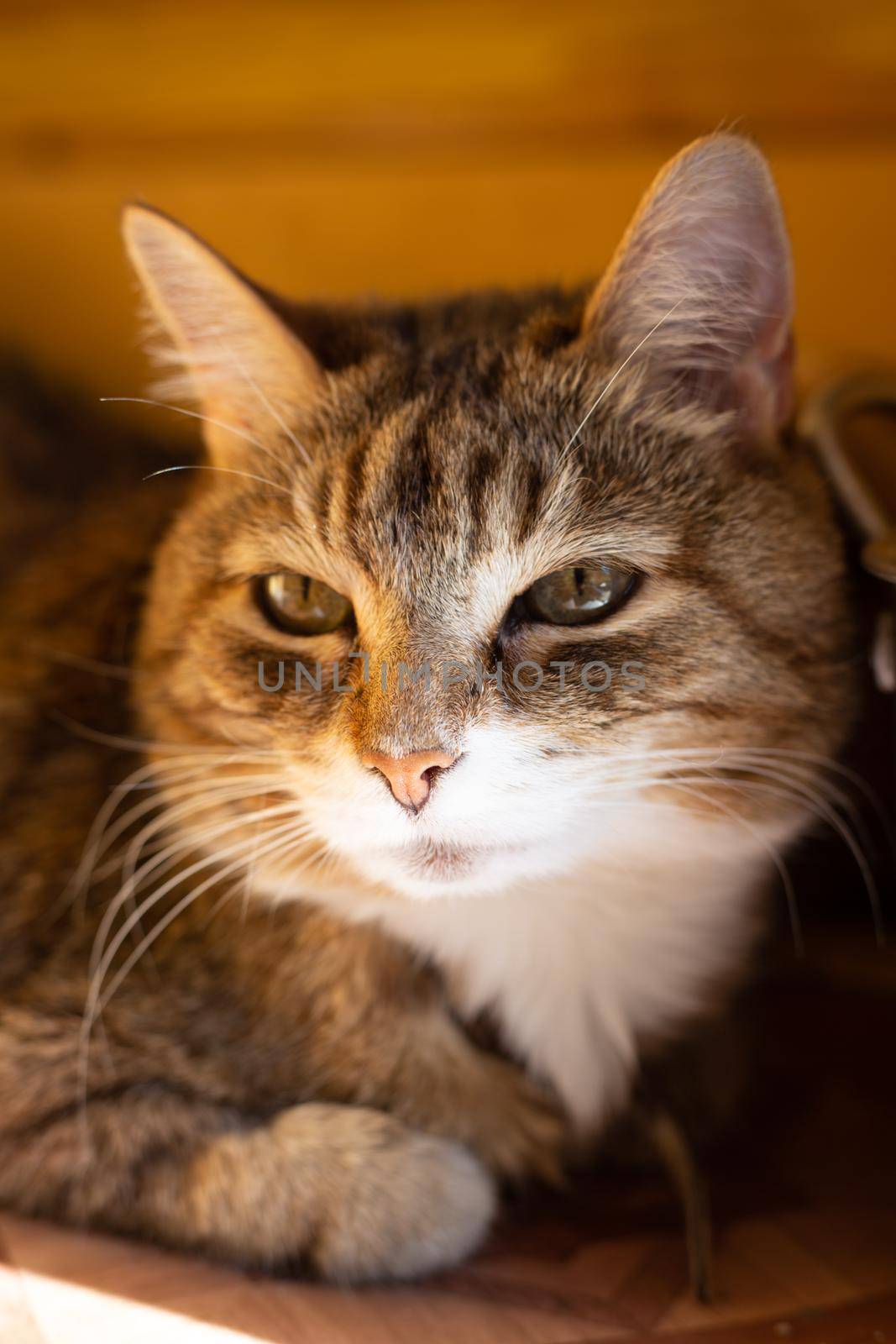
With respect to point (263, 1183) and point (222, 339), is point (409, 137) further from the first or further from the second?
point (263, 1183)

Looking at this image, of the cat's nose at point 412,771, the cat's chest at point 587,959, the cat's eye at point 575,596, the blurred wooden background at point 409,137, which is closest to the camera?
the cat's nose at point 412,771

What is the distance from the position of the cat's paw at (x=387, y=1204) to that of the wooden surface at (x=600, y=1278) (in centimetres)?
3

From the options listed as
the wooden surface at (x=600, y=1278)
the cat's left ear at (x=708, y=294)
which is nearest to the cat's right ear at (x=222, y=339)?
the cat's left ear at (x=708, y=294)

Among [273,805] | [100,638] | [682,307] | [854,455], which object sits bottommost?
[273,805]

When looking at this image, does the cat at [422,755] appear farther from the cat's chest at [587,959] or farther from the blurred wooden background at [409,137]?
the blurred wooden background at [409,137]

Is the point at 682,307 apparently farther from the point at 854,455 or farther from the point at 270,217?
the point at 270,217

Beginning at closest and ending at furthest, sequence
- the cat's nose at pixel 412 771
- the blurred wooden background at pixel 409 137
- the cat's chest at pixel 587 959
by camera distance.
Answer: the cat's nose at pixel 412 771
the cat's chest at pixel 587 959
the blurred wooden background at pixel 409 137

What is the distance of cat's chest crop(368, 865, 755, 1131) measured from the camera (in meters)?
1.22

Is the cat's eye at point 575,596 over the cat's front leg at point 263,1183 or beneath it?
over

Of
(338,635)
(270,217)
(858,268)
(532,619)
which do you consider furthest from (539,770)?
(270,217)

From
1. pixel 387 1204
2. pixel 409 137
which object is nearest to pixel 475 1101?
pixel 387 1204

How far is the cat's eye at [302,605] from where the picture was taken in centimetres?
117

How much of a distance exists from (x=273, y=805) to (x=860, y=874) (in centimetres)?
85

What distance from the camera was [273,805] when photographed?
120 centimetres
